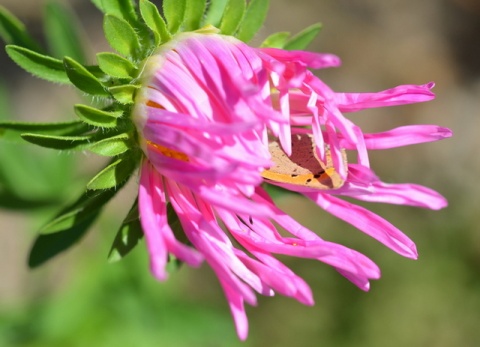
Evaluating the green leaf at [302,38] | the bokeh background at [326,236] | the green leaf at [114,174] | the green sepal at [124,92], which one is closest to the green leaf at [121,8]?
the green sepal at [124,92]

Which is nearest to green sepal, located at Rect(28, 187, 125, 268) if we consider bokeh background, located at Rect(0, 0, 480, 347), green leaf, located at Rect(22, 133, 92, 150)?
green leaf, located at Rect(22, 133, 92, 150)

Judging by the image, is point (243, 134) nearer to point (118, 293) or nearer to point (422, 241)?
point (118, 293)

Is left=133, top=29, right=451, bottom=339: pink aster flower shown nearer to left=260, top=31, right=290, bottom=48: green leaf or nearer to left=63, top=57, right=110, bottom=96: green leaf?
left=63, top=57, right=110, bottom=96: green leaf

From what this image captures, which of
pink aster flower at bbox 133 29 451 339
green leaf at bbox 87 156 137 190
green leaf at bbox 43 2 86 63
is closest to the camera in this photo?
pink aster flower at bbox 133 29 451 339

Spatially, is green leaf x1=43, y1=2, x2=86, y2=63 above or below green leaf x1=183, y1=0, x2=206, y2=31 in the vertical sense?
below

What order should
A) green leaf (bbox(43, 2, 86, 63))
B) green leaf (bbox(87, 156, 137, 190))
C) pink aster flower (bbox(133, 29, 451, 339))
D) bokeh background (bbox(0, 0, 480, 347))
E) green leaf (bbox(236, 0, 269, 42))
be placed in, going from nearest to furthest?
pink aster flower (bbox(133, 29, 451, 339))
green leaf (bbox(87, 156, 137, 190))
green leaf (bbox(236, 0, 269, 42))
green leaf (bbox(43, 2, 86, 63))
bokeh background (bbox(0, 0, 480, 347))

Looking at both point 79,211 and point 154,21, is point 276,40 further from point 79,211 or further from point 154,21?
point 79,211

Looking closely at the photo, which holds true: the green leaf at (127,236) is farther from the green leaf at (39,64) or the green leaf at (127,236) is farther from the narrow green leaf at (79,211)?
the green leaf at (39,64)

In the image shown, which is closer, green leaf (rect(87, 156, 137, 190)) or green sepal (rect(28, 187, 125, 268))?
green leaf (rect(87, 156, 137, 190))
